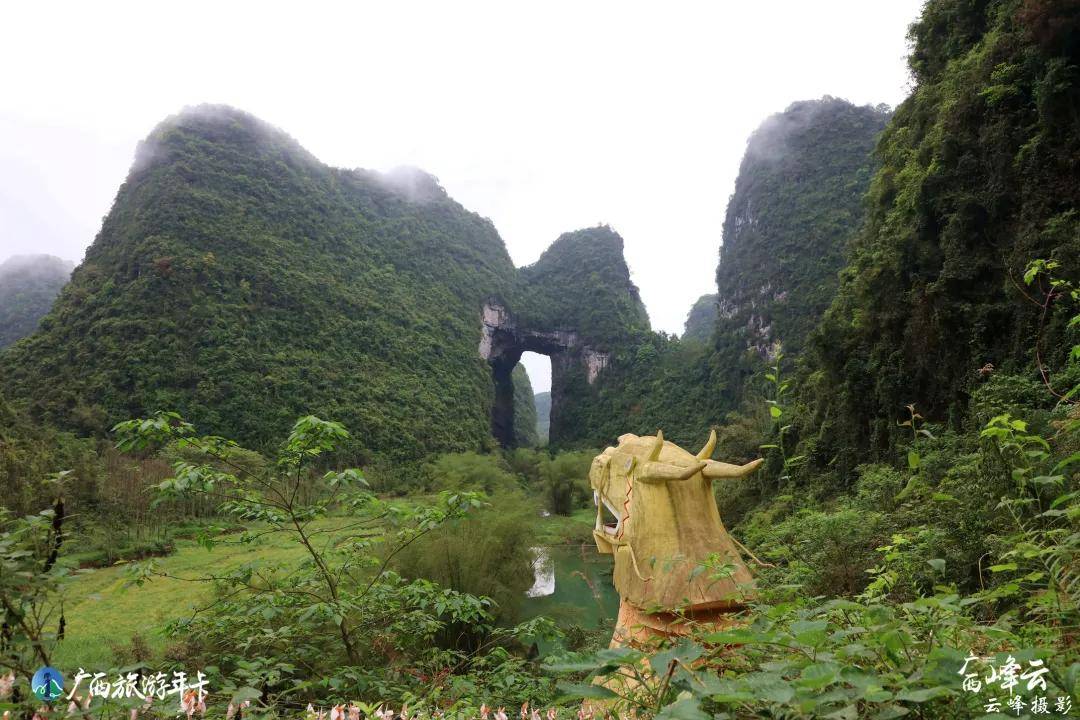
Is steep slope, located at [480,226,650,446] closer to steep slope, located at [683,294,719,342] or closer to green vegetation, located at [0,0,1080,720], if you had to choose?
green vegetation, located at [0,0,1080,720]

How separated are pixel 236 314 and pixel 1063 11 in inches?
1314

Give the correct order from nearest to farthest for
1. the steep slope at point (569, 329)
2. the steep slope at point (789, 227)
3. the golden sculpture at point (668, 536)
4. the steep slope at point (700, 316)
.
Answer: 1. the golden sculpture at point (668, 536)
2. the steep slope at point (789, 227)
3. the steep slope at point (569, 329)
4. the steep slope at point (700, 316)

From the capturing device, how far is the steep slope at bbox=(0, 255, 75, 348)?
4109 cm

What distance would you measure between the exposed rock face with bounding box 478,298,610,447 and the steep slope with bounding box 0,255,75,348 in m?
33.3

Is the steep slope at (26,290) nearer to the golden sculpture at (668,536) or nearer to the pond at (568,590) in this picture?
the pond at (568,590)

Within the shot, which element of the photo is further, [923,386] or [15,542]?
[923,386]

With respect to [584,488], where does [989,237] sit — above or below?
above

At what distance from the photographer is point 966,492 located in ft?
10.1

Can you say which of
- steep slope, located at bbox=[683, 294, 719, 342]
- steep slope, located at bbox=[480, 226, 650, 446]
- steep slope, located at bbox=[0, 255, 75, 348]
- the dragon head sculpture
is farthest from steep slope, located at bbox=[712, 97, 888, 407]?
steep slope, located at bbox=[0, 255, 75, 348]

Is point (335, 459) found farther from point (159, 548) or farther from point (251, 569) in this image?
point (251, 569)

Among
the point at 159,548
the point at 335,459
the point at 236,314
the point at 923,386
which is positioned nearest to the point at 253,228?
the point at 236,314

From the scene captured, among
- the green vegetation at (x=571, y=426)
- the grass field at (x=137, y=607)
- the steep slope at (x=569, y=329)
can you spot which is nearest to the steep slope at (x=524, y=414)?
the steep slope at (x=569, y=329)

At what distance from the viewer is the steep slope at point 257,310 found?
990 inches

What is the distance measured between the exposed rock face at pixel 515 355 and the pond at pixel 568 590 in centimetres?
2921
